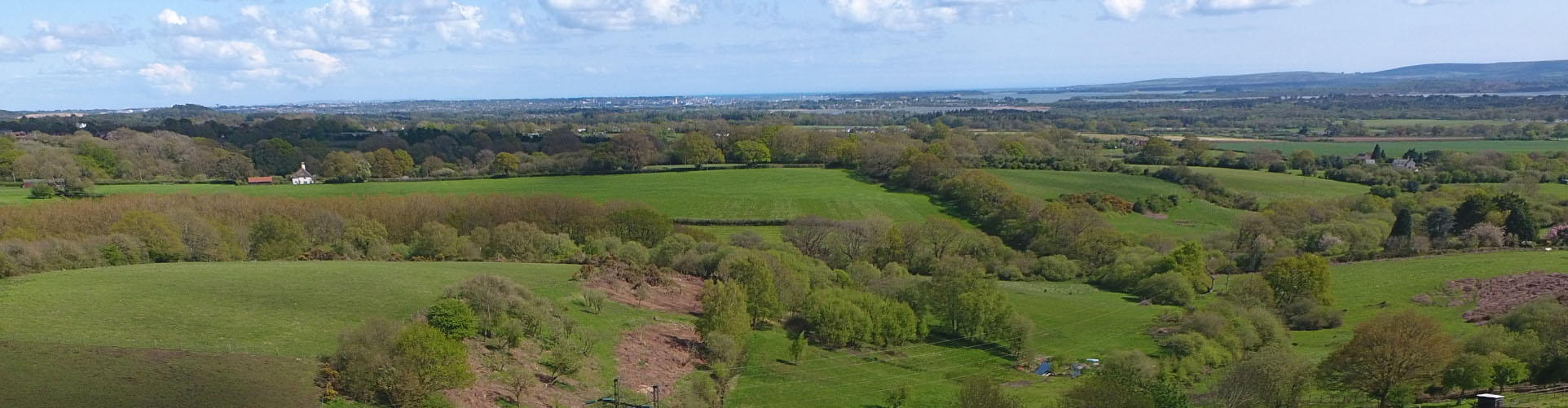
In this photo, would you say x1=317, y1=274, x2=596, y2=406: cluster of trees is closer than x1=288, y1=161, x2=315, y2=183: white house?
Yes

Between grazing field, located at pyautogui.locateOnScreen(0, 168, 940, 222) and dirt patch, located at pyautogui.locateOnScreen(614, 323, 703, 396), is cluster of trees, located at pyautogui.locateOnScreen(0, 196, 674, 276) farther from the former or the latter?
dirt patch, located at pyautogui.locateOnScreen(614, 323, 703, 396)

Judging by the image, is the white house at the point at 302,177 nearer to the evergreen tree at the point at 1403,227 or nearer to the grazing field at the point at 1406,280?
the grazing field at the point at 1406,280

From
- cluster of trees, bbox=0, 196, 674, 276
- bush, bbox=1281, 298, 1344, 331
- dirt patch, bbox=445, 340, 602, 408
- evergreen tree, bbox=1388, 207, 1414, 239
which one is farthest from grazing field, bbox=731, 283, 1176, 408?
evergreen tree, bbox=1388, 207, 1414, 239

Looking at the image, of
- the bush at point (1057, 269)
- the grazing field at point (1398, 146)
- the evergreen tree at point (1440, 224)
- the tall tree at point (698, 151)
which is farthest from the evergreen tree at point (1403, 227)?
the tall tree at point (698, 151)

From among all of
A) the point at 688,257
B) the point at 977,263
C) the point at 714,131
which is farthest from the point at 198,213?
the point at 714,131

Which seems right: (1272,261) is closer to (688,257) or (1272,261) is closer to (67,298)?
(688,257)

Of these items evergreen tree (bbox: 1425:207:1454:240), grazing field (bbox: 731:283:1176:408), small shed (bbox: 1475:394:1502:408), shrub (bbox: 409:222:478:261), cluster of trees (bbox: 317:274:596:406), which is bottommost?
grazing field (bbox: 731:283:1176:408)

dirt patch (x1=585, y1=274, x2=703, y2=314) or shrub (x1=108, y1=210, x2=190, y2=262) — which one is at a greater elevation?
shrub (x1=108, y1=210, x2=190, y2=262)
